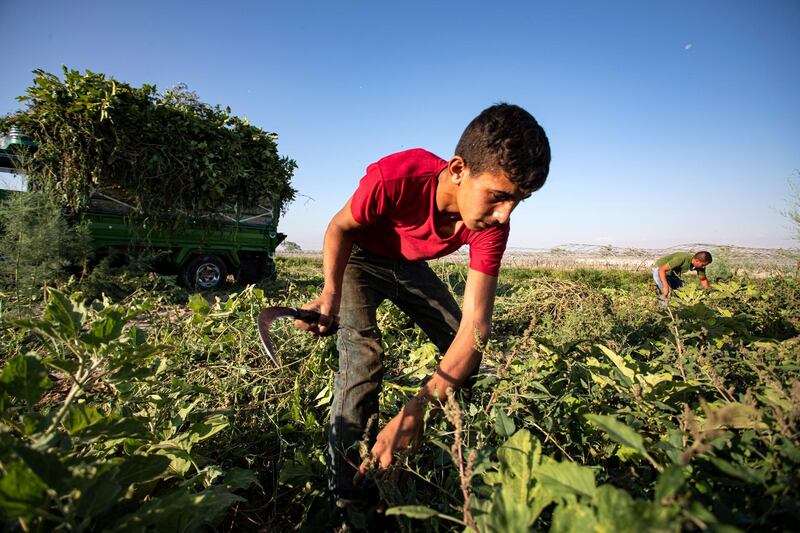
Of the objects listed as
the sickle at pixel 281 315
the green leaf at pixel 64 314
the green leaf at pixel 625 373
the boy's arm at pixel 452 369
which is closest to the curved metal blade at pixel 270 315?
the sickle at pixel 281 315

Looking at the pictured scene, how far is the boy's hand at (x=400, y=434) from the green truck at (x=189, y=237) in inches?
262

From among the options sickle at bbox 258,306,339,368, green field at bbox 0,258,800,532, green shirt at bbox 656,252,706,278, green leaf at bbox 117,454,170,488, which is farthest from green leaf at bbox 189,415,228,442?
green shirt at bbox 656,252,706,278

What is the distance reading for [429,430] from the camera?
1764mm

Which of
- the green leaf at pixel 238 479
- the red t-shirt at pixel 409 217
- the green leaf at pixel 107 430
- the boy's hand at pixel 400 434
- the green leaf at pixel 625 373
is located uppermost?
the red t-shirt at pixel 409 217

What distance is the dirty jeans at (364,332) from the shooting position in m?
1.69

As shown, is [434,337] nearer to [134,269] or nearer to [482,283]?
[482,283]

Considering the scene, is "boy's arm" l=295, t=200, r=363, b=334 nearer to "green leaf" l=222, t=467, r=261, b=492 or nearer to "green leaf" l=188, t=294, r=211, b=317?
"green leaf" l=222, t=467, r=261, b=492

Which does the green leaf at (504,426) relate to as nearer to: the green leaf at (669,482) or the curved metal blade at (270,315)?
the green leaf at (669,482)

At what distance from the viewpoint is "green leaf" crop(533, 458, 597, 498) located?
2.23 feet

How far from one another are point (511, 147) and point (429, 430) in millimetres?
1304

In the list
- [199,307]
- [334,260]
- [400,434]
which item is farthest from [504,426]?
[199,307]

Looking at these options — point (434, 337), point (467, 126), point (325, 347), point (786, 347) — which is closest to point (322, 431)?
point (325, 347)

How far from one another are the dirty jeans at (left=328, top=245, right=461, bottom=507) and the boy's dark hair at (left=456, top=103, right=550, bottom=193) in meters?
0.80

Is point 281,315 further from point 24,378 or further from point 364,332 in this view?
point 24,378
